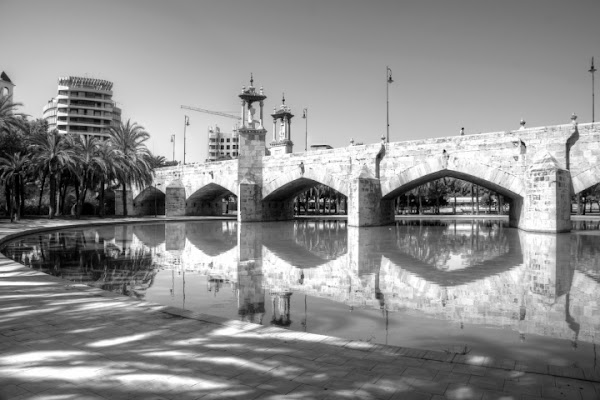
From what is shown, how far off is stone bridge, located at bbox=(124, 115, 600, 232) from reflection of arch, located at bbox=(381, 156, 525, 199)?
0.15 ft

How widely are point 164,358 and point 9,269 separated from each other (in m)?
6.84

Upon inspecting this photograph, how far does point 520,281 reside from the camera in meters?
8.60

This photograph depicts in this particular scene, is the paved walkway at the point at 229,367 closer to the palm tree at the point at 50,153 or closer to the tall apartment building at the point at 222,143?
the palm tree at the point at 50,153

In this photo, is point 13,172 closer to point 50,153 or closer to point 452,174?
point 50,153

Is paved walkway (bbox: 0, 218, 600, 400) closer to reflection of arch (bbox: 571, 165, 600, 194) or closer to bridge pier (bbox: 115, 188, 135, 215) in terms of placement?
reflection of arch (bbox: 571, 165, 600, 194)

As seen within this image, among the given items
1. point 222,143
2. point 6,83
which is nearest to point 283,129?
point 6,83

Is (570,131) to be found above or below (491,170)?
above

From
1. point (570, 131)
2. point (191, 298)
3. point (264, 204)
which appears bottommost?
point (191, 298)

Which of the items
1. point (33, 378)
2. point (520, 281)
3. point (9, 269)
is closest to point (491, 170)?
point (520, 281)

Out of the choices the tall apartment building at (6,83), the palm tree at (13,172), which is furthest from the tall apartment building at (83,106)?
the palm tree at (13,172)

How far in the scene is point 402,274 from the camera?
948 cm

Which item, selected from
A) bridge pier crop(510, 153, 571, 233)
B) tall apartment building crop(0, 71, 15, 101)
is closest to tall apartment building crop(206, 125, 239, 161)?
tall apartment building crop(0, 71, 15, 101)

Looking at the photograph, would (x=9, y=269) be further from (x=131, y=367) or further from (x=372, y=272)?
(x=372, y=272)

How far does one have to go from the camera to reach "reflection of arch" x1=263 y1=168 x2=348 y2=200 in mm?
28312
